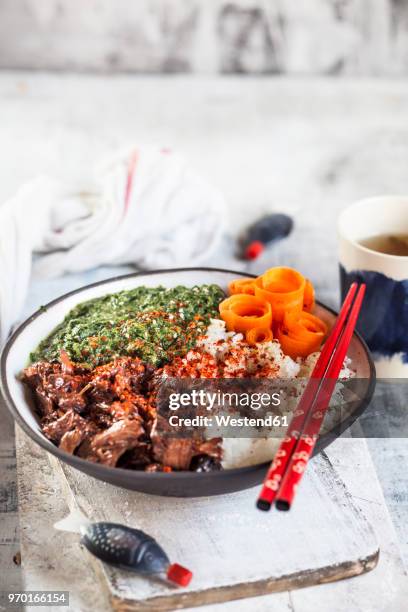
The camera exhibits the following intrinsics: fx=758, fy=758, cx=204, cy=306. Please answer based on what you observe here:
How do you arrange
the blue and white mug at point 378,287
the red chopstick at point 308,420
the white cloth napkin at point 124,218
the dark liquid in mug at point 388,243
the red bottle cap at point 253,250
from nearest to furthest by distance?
the red chopstick at point 308,420
the blue and white mug at point 378,287
the dark liquid in mug at point 388,243
the white cloth napkin at point 124,218
the red bottle cap at point 253,250

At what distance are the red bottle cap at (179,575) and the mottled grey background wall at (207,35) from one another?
3235 mm

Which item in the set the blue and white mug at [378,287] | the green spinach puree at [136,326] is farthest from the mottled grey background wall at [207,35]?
the green spinach puree at [136,326]

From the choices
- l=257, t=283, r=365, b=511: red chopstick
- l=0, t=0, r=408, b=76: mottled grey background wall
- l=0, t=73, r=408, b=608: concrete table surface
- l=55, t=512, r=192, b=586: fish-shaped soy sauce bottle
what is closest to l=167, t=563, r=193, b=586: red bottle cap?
l=55, t=512, r=192, b=586: fish-shaped soy sauce bottle

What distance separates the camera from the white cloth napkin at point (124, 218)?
223cm

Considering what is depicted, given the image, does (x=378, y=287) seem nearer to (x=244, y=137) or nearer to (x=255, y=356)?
(x=255, y=356)

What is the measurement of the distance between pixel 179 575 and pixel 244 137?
237 centimetres

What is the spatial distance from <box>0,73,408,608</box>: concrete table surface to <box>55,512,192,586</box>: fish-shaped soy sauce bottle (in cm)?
90

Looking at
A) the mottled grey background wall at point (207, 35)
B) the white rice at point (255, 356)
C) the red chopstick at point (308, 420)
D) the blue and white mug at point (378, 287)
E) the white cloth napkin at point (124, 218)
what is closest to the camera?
the red chopstick at point (308, 420)

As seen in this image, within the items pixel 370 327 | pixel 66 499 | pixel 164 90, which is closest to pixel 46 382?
pixel 66 499

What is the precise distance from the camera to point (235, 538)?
1375mm

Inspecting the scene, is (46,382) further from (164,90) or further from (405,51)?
(405,51)

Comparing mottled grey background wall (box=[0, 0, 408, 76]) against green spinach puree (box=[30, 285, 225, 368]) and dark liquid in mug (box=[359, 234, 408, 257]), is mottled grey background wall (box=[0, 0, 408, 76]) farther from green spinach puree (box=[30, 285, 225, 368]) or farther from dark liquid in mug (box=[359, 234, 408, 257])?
green spinach puree (box=[30, 285, 225, 368])

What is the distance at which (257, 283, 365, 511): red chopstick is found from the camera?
4.06 ft

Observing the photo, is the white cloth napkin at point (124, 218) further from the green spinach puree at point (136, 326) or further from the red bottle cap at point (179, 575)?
the red bottle cap at point (179, 575)
